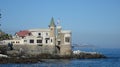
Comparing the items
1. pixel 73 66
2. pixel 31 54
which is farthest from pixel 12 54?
pixel 73 66

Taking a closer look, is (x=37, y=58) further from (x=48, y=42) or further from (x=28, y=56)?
(x=48, y=42)

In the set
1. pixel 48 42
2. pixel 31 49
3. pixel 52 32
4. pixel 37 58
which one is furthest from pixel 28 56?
pixel 52 32

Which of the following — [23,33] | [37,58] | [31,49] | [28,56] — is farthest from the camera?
[23,33]

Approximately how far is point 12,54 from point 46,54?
7.72 m

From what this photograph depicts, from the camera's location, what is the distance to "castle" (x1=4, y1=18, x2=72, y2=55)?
85.1m

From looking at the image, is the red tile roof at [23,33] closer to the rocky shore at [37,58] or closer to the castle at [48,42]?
the castle at [48,42]

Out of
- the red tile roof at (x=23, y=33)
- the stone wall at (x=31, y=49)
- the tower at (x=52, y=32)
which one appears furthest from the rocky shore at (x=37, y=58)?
the red tile roof at (x=23, y=33)

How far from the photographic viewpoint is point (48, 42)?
287 feet

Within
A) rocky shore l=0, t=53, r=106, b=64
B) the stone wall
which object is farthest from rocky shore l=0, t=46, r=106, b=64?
the stone wall

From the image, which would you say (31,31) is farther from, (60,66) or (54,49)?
(60,66)

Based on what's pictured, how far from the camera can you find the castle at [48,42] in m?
85.1

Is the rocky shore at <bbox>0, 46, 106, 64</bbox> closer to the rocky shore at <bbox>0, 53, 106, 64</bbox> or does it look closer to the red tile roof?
the rocky shore at <bbox>0, 53, 106, 64</bbox>

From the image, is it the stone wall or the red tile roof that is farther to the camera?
the red tile roof

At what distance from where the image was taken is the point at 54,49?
8662 cm
